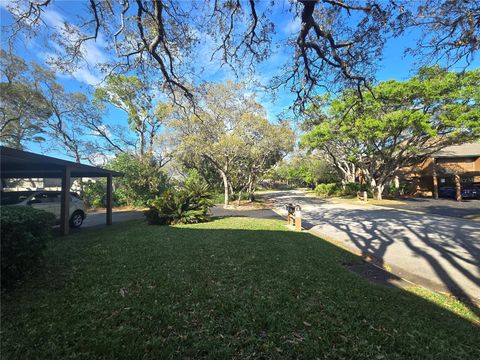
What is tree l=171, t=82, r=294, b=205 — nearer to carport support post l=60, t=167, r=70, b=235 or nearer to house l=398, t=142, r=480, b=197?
carport support post l=60, t=167, r=70, b=235

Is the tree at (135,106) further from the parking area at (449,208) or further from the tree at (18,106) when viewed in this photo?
the parking area at (449,208)

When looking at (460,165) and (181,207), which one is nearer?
(181,207)

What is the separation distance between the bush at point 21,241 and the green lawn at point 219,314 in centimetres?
26

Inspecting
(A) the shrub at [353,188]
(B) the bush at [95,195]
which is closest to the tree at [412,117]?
(A) the shrub at [353,188]

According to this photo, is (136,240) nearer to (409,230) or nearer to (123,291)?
(123,291)

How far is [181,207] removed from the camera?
10516 millimetres

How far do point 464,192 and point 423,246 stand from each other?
2208 centimetres

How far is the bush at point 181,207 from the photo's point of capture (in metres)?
10.0

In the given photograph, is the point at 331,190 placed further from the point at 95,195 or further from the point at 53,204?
the point at 53,204

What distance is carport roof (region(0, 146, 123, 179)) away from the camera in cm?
547

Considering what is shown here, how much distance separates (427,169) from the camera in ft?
85.0

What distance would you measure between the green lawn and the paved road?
113 cm

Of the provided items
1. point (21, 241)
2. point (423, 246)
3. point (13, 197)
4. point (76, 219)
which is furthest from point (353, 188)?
point (21, 241)

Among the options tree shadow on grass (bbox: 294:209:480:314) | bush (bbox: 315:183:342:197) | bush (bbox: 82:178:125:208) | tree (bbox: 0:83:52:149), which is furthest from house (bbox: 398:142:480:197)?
tree (bbox: 0:83:52:149)
